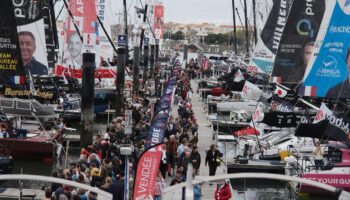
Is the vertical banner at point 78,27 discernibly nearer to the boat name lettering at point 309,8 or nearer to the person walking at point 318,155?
the boat name lettering at point 309,8

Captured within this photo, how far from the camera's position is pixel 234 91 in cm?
4206

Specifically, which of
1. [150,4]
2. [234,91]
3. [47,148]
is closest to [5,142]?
[47,148]

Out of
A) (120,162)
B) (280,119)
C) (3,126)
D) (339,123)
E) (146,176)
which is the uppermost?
(146,176)

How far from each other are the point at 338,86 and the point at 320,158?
98.0 inches

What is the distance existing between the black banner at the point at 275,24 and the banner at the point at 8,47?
51.0ft

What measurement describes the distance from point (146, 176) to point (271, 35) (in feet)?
90.7

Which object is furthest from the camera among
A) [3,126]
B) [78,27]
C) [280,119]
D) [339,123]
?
[78,27]

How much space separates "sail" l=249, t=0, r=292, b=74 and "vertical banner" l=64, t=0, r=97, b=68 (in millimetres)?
8335

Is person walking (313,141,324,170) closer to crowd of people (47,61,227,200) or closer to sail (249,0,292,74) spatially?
crowd of people (47,61,227,200)

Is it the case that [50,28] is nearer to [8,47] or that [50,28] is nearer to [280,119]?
[8,47]

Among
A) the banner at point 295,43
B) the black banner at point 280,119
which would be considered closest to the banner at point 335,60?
the black banner at point 280,119

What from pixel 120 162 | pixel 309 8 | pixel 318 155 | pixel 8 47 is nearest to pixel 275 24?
pixel 309 8

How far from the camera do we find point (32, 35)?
3055cm

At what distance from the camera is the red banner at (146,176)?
11086 mm
